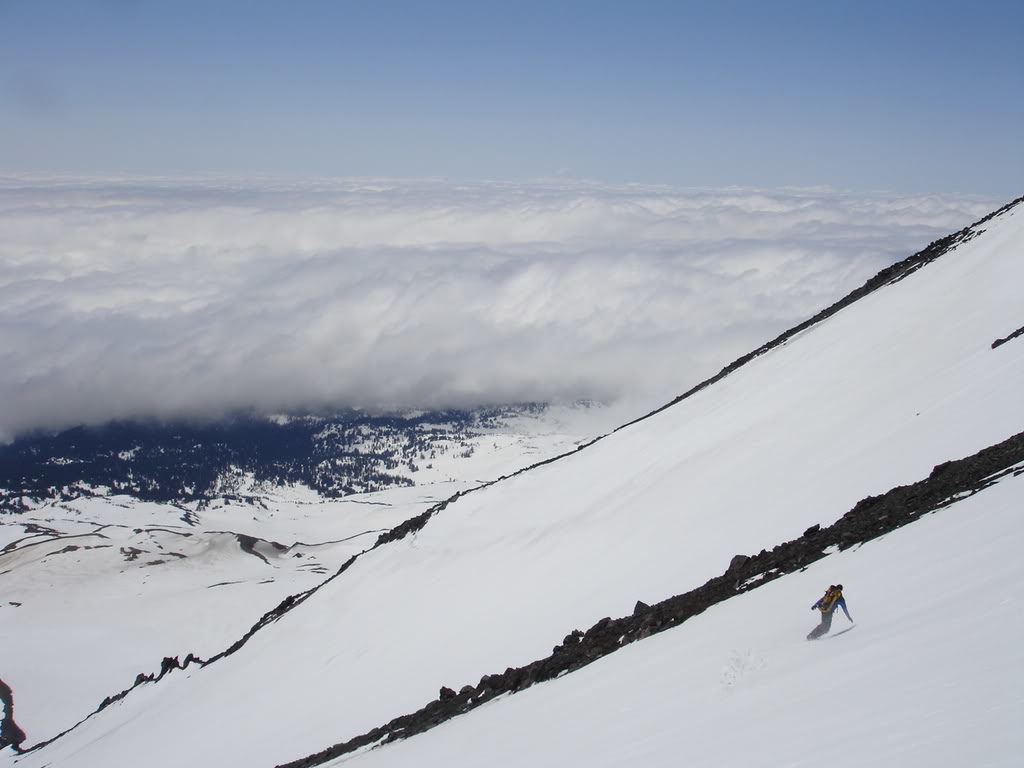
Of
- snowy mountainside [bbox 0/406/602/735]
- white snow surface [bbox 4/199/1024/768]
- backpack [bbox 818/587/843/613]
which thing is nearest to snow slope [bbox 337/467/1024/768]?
white snow surface [bbox 4/199/1024/768]

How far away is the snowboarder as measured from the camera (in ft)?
39.0

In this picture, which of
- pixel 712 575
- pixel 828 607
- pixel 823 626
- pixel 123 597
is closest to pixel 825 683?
pixel 828 607

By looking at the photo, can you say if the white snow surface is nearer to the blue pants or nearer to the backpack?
the blue pants

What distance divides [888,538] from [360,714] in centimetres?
1909

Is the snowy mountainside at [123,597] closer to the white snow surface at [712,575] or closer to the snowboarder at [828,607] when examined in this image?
the white snow surface at [712,575]

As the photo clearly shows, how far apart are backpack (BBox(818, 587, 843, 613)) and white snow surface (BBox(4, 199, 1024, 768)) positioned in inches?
22.0

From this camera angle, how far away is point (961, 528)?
1371 centimetres

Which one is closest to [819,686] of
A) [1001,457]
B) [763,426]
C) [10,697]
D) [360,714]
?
[1001,457]

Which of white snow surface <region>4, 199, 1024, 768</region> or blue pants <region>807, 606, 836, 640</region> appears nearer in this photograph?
white snow surface <region>4, 199, 1024, 768</region>

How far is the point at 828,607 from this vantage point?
1202 cm

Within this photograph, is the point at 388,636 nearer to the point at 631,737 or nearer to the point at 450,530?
the point at 450,530

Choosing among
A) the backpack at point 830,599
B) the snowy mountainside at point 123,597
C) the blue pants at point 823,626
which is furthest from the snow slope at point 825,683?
the snowy mountainside at point 123,597

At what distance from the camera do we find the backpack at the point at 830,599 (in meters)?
11.9

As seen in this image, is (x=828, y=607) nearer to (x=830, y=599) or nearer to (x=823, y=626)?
(x=830, y=599)
